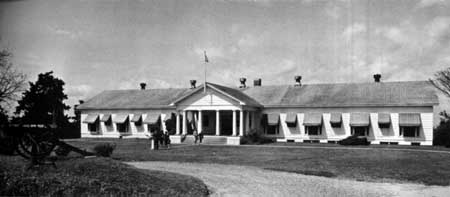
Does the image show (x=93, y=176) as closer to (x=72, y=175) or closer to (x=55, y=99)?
(x=72, y=175)

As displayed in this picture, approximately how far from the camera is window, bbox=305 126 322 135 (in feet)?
123

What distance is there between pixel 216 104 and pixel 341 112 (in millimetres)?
11093

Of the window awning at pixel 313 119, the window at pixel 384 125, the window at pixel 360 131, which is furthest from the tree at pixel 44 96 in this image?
the window at pixel 384 125

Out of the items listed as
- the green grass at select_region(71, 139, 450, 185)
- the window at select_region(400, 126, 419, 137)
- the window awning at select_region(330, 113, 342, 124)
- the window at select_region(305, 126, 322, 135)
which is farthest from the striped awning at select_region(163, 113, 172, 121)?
the window at select_region(400, 126, 419, 137)

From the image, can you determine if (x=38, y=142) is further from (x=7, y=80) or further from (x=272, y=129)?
(x=272, y=129)

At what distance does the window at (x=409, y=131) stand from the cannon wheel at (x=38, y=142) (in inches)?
1160

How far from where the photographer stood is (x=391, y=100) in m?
35.5

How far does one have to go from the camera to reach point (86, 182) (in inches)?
440

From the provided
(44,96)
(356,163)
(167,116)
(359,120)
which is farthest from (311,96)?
(44,96)

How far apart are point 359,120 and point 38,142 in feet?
93.7

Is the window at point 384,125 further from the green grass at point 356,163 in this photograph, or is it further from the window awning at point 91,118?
the window awning at point 91,118

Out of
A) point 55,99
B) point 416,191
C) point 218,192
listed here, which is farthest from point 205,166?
point 55,99

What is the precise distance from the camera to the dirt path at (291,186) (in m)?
12.1

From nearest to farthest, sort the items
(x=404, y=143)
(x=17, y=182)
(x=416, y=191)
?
(x=17, y=182) → (x=416, y=191) → (x=404, y=143)
